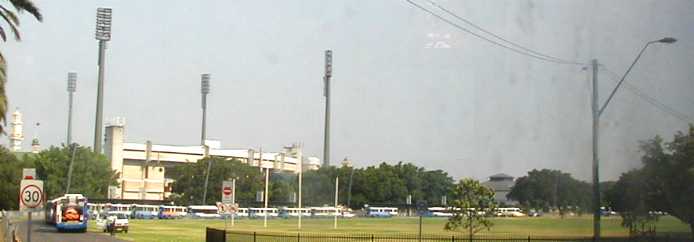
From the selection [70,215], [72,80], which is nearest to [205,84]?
[72,80]

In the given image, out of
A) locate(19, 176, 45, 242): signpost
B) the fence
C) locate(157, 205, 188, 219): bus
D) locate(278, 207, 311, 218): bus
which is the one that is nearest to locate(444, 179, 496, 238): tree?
the fence

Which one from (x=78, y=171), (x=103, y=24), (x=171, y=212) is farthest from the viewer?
(x=103, y=24)

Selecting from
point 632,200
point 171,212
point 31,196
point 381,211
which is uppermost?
point 632,200

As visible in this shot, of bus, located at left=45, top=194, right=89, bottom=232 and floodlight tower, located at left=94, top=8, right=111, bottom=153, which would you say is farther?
floodlight tower, located at left=94, top=8, right=111, bottom=153

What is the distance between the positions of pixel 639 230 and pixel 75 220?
45000mm

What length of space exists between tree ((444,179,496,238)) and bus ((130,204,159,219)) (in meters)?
69.5

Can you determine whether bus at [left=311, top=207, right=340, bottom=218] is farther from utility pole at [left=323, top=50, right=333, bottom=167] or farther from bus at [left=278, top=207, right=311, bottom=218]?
utility pole at [left=323, top=50, right=333, bottom=167]

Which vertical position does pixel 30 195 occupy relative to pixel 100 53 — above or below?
below

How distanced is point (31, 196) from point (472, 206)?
105ft

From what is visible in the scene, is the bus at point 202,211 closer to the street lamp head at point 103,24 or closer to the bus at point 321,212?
the bus at point 321,212

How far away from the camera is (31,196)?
24438mm

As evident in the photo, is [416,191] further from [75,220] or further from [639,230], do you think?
[639,230]

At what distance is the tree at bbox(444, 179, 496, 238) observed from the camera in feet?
171

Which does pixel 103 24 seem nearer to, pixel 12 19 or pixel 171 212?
pixel 171 212
